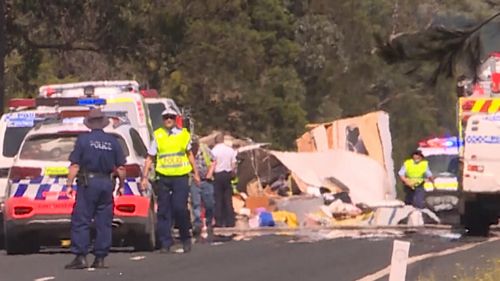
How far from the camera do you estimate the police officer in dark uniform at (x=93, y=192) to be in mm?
14891

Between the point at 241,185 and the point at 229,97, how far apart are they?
12098mm

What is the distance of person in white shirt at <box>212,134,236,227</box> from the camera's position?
22.1 meters

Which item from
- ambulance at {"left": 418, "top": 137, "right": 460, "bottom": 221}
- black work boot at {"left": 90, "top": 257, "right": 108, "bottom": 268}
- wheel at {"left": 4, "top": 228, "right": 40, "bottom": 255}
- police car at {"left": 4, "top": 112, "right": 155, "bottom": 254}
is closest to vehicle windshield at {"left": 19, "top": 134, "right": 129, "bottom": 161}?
police car at {"left": 4, "top": 112, "right": 155, "bottom": 254}

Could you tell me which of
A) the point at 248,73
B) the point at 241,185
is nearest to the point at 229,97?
the point at 248,73

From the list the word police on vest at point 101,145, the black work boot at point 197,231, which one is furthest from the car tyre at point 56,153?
the black work boot at point 197,231

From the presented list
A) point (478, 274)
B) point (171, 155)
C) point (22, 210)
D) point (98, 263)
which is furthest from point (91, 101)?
point (478, 274)

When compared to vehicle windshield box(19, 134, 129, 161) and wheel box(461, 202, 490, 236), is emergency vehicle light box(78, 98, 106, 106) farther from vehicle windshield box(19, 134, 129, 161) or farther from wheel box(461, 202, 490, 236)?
wheel box(461, 202, 490, 236)

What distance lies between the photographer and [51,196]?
16609mm

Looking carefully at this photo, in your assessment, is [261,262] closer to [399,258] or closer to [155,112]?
A: [399,258]

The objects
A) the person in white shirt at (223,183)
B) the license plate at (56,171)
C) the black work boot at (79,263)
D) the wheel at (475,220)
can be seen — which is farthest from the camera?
the person in white shirt at (223,183)

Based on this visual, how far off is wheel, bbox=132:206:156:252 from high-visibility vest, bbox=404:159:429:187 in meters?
10.2

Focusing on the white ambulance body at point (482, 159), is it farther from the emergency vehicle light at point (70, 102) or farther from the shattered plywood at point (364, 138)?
the shattered plywood at point (364, 138)

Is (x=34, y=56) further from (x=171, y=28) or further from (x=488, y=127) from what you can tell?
(x=488, y=127)

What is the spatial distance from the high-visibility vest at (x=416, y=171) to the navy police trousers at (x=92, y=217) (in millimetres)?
12410
